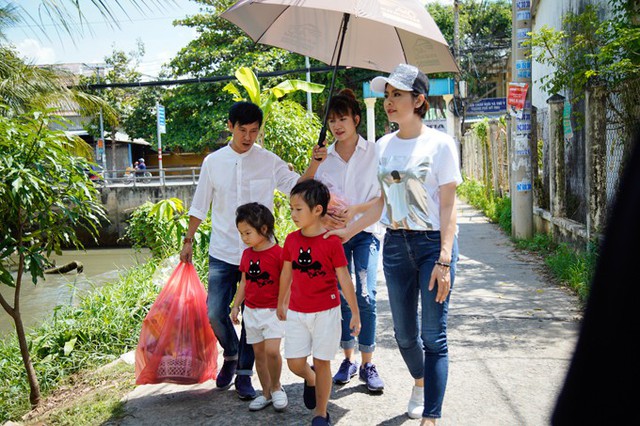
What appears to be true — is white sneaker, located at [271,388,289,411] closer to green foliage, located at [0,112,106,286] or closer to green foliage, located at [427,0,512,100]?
green foliage, located at [0,112,106,286]

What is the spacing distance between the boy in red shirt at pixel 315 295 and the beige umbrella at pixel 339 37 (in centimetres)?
111

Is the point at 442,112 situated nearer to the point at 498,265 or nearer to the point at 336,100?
the point at 498,265

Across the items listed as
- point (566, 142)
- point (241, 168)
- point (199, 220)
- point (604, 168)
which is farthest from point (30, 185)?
point (566, 142)

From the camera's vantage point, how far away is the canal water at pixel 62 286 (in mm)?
10728

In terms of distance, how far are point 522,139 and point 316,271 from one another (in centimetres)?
774

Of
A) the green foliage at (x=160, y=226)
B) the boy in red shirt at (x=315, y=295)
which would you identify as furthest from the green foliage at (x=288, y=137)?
the boy in red shirt at (x=315, y=295)

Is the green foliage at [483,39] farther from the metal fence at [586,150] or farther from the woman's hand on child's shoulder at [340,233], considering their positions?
the woman's hand on child's shoulder at [340,233]

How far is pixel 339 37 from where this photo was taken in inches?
177

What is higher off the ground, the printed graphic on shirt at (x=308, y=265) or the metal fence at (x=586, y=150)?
the metal fence at (x=586, y=150)

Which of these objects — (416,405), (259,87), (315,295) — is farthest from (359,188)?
(259,87)

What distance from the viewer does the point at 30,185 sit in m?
4.48

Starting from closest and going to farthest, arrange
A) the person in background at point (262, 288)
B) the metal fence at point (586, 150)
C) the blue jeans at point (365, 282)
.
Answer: the person in background at point (262, 288)
the blue jeans at point (365, 282)
the metal fence at point (586, 150)

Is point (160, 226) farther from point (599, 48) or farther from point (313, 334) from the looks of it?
point (599, 48)

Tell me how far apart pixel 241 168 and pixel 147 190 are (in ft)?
88.2
